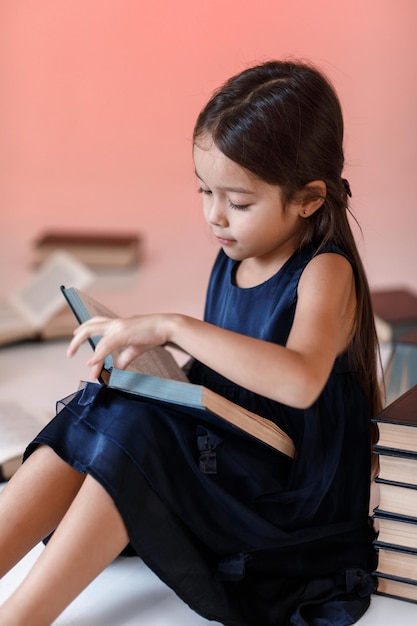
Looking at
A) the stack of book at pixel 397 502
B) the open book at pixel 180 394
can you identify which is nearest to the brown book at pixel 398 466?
the stack of book at pixel 397 502

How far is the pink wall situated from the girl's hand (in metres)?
1.93

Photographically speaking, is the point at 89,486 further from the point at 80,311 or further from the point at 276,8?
the point at 276,8

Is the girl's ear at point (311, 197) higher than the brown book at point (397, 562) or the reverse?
higher

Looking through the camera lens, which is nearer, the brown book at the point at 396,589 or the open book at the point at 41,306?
the brown book at the point at 396,589

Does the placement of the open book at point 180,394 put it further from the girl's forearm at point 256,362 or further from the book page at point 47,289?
the book page at point 47,289

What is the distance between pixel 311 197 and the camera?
130 cm

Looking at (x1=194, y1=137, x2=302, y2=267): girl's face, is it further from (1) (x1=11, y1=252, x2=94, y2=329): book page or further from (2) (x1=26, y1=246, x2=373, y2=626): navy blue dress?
(1) (x1=11, y1=252, x2=94, y2=329): book page

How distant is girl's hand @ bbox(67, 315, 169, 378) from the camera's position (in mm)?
1141

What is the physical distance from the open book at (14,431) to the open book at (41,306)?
1.70 feet

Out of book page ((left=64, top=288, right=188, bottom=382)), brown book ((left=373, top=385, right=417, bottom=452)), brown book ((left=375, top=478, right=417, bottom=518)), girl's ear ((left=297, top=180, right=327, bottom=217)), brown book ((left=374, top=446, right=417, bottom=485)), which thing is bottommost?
brown book ((left=375, top=478, right=417, bottom=518))

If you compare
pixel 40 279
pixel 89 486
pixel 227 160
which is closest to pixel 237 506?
pixel 89 486

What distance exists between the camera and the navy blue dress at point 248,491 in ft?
3.79

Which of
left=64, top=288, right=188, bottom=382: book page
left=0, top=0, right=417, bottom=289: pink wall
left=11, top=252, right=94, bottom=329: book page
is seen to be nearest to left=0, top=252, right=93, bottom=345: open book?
left=11, top=252, right=94, bottom=329: book page

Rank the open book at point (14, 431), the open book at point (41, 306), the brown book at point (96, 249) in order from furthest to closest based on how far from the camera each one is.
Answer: the brown book at point (96, 249) < the open book at point (41, 306) < the open book at point (14, 431)
